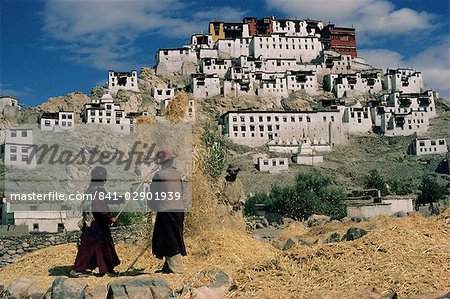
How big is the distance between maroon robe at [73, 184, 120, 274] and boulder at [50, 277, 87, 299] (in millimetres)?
1436

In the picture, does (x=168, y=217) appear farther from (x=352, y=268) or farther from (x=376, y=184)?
(x=376, y=184)

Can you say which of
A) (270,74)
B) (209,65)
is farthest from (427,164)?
(209,65)

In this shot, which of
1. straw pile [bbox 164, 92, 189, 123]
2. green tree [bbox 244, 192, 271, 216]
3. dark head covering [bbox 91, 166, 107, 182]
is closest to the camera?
dark head covering [bbox 91, 166, 107, 182]

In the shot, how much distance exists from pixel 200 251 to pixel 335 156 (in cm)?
7039

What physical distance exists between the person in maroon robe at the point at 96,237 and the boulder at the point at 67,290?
1.46 m

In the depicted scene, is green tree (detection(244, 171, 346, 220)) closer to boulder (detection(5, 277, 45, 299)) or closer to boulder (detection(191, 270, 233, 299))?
boulder (detection(191, 270, 233, 299))

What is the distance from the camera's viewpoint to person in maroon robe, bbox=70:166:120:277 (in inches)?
352

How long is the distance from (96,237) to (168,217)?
Answer: 1.30 metres

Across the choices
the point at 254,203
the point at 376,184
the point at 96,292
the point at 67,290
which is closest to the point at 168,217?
the point at 96,292

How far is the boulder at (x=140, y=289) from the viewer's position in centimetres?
688

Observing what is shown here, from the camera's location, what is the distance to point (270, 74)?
93.5 meters

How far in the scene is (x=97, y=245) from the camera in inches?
355

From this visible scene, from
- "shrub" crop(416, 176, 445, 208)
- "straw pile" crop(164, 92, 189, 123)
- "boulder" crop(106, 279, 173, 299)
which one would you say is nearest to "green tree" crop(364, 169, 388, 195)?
"shrub" crop(416, 176, 445, 208)

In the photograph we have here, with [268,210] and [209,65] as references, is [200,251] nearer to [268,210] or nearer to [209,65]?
[268,210]
